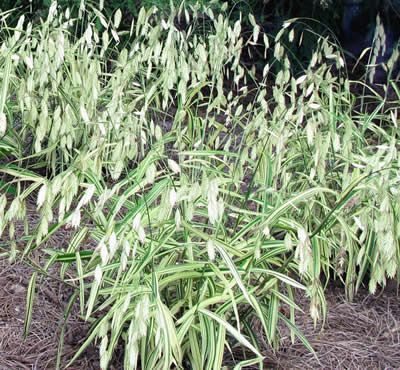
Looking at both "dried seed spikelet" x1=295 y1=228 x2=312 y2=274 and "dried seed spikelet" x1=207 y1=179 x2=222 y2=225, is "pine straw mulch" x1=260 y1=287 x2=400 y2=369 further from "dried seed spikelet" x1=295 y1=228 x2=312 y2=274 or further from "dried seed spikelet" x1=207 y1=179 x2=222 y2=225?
"dried seed spikelet" x1=207 y1=179 x2=222 y2=225

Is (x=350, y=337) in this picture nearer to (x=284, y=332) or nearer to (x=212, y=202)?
(x=284, y=332)

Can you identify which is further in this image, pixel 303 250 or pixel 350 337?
pixel 350 337

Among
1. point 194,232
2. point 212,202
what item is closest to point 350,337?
point 194,232

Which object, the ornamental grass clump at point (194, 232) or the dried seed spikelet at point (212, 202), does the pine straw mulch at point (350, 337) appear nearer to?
the ornamental grass clump at point (194, 232)

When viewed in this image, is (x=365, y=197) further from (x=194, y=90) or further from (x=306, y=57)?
(x=306, y=57)

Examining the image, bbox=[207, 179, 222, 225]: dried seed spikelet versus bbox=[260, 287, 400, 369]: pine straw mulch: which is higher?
bbox=[207, 179, 222, 225]: dried seed spikelet

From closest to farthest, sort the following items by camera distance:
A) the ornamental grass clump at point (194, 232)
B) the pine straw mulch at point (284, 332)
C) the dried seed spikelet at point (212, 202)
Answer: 1. the dried seed spikelet at point (212, 202)
2. the ornamental grass clump at point (194, 232)
3. the pine straw mulch at point (284, 332)

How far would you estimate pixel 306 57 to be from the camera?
5672 mm

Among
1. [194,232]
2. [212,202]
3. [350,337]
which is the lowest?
[350,337]

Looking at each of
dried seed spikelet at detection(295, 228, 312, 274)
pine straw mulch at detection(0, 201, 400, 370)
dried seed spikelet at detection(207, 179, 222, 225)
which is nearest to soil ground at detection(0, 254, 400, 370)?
pine straw mulch at detection(0, 201, 400, 370)

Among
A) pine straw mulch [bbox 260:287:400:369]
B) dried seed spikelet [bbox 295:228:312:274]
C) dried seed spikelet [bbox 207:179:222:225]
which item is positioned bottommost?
pine straw mulch [bbox 260:287:400:369]

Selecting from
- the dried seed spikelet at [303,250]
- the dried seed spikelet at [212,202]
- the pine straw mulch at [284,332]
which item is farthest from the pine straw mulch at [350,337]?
the dried seed spikelet at [212,202]

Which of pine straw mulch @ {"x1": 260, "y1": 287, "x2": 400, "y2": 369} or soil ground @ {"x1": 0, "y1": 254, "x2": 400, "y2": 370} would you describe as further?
pine straw mulch @ {"x1": 260, "y1": 287, "x2": 400, "y2": 369}

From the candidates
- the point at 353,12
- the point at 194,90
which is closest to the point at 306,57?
the point at 353,12
